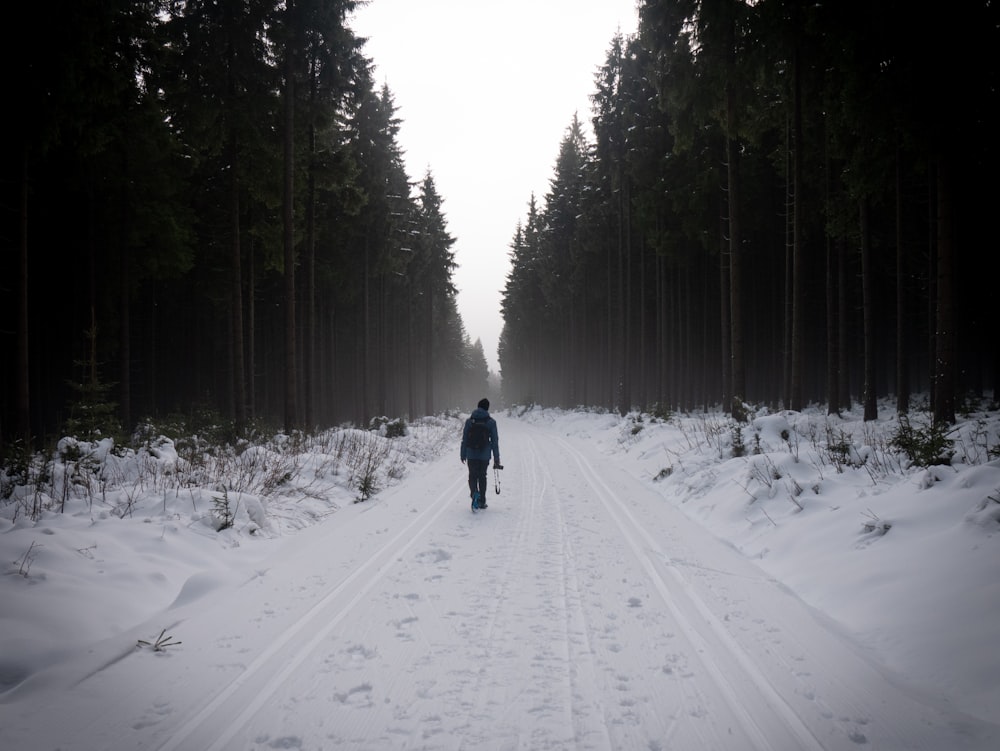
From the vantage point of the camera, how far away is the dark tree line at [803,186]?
36.2 feet

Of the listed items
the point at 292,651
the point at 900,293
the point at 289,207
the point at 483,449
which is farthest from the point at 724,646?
the point at 900,293

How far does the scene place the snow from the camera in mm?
3084

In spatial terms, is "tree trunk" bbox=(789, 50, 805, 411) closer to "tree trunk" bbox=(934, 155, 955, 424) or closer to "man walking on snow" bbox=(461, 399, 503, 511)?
"tree trunk" bbox=(934, 155, 955, 424)

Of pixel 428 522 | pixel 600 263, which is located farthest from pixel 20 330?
pixel 600 263

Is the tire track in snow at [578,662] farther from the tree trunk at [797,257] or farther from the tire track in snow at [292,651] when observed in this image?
the tree trunk at [797,257]

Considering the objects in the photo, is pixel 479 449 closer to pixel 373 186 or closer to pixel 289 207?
pixel 289 207

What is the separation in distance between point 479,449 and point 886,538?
6.45 metres

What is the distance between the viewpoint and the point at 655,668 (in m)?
3.71

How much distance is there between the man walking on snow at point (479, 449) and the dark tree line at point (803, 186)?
8247 millimetres

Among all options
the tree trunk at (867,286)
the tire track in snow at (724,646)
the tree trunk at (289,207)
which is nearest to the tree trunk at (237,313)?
the tree trunk at (289,207)

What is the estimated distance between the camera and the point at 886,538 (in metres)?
5.50

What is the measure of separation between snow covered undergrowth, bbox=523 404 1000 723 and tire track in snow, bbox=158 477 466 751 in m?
A: 4.59

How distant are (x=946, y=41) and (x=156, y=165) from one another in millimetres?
23280

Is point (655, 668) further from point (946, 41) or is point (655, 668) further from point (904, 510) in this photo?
point (946, 41)
